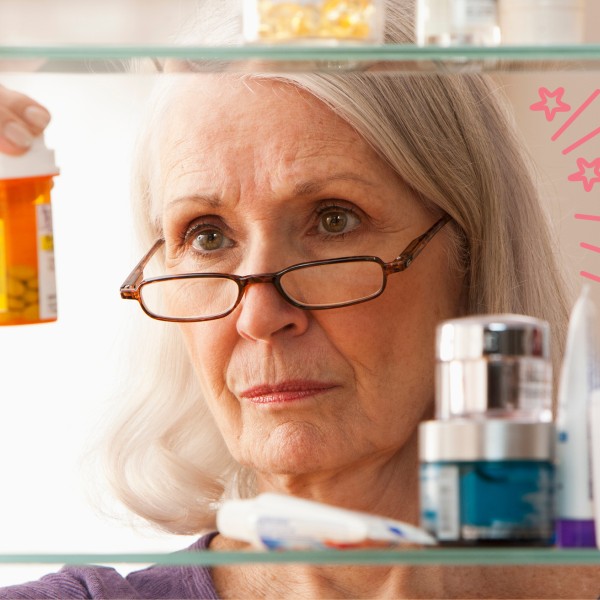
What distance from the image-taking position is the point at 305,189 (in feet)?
2.75

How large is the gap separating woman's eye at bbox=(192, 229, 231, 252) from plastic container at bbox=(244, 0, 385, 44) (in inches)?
11.6

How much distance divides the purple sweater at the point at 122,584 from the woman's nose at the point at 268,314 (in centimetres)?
20

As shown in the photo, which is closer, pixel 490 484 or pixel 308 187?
pixel 490 484

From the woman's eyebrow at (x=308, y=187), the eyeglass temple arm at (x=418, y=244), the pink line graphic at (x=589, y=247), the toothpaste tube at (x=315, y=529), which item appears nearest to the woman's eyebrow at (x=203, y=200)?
the woman's eyebrow at (x=308, y=187)

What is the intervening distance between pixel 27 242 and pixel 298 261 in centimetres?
26

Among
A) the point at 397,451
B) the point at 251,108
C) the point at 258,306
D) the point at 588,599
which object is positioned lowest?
the point at 588,599

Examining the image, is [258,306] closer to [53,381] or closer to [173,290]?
[173,290]

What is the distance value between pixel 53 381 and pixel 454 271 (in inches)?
21.6

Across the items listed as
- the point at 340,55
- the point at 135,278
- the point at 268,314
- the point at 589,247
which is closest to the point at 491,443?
the point at 340,55

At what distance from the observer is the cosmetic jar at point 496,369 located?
0.55 m

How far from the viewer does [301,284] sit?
840mm

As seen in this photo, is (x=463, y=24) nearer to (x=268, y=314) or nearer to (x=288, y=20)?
(x=288, y=20)

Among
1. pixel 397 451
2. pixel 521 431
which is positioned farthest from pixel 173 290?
pixel 521 431

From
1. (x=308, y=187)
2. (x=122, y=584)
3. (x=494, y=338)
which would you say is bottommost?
(x=122, y=584)
